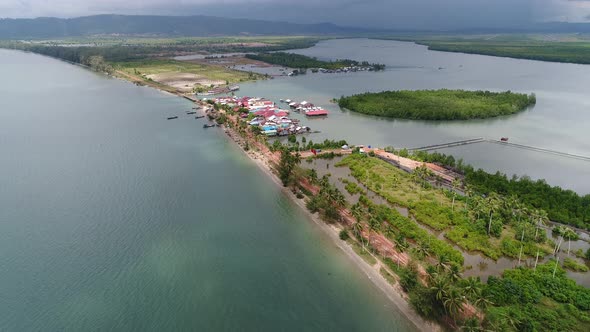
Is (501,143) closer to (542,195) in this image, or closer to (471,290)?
(542,195)

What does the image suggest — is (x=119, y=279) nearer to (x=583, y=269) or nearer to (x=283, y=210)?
(x=283, y=210)

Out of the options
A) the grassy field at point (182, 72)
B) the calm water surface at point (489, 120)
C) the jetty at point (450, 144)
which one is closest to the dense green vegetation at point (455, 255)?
the jetty at point (450, 144)

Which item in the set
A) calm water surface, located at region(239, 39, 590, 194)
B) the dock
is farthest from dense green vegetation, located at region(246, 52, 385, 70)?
the dock

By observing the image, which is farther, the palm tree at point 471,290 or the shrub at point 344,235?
the shrub at point 344,235

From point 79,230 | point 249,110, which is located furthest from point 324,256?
point 249,110

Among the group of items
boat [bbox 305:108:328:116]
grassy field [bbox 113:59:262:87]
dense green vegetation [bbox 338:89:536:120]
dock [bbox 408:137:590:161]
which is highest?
grassy field [bbox 113:59:262:87]

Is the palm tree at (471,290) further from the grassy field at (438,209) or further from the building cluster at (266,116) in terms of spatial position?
the building cluster at (266,116)

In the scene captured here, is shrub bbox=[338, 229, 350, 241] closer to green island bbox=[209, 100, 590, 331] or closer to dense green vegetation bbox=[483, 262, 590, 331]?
green island bbox=[209, 100, 590, 331]
